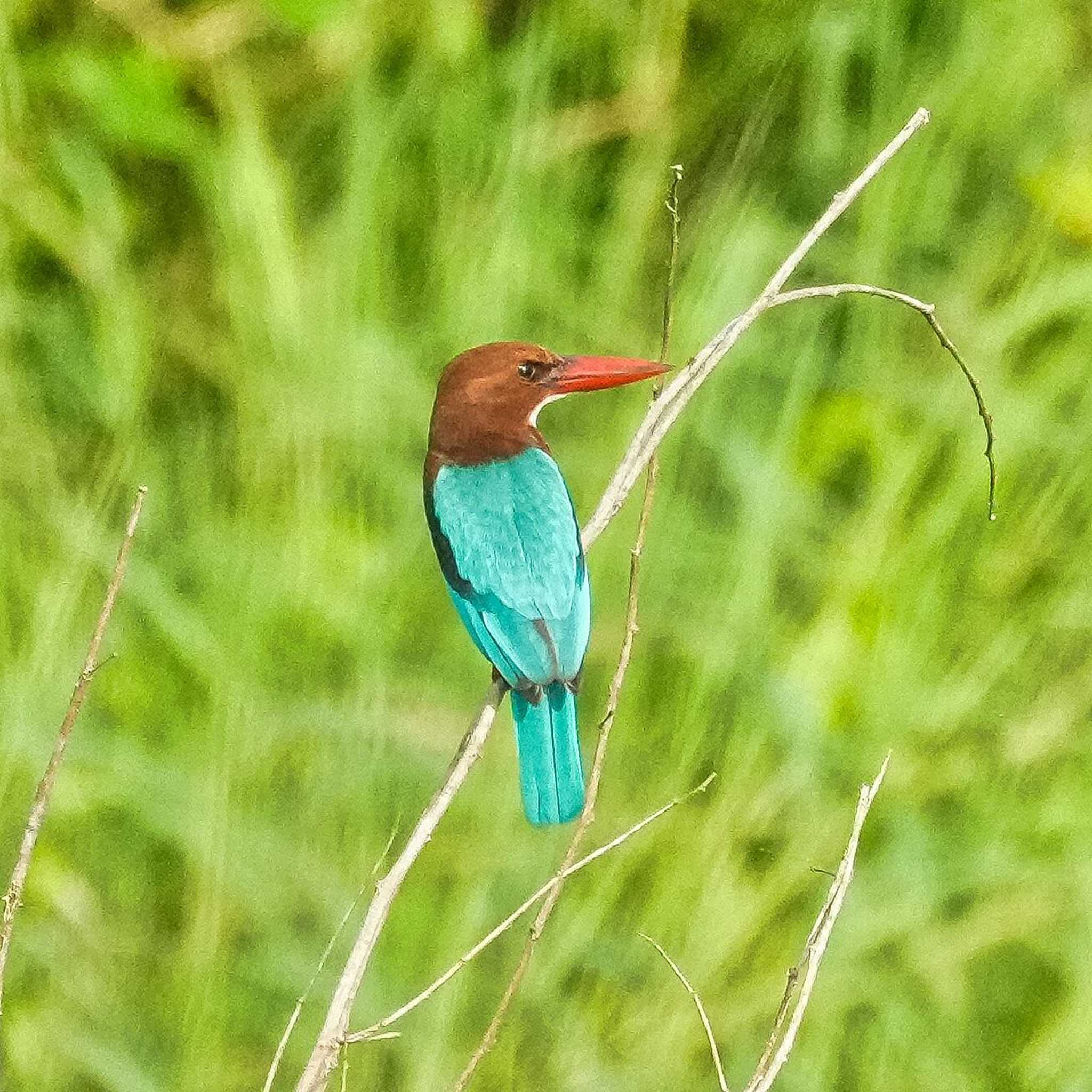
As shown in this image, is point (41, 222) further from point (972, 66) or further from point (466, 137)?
point (972, 66)

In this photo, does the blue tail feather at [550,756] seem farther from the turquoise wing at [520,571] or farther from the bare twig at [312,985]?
the bare twig at [312,985]

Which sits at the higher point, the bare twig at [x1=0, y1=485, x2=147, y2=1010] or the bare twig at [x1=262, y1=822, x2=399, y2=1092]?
the bare twig at [x1=0, y1=485, x2=147, y2=1010]

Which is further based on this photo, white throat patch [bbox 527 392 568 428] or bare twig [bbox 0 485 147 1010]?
white throat patch [bbox 527 392 568 428]

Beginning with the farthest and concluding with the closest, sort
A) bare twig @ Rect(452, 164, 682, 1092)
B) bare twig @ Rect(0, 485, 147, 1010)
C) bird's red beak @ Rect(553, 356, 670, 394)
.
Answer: bird's red beak @ Rect(553, 356, 670, 394), bare twig @ Rect(452, 164, 682, 1092), bare twig @ Rect(0, 485, 147, 1010)

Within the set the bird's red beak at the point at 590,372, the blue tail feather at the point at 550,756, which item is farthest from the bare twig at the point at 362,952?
the bird's red beak at the point at 590,372

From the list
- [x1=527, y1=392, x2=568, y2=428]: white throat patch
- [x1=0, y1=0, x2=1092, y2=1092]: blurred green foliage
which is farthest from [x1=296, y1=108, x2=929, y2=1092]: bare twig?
[x1=0, y1=0, x2=1092, y2=1092]: blurred green foliage

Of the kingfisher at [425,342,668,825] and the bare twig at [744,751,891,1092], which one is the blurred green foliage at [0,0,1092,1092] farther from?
the bare twig at [744,751,891,1092]

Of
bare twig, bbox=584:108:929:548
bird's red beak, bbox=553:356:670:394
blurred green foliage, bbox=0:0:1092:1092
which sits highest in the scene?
bare twig, bbox=584:108:929:548

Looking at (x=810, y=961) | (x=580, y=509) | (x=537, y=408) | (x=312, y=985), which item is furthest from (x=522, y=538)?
(x=810, y=961)

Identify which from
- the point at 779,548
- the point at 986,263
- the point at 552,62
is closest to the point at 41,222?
the point at 552,62
